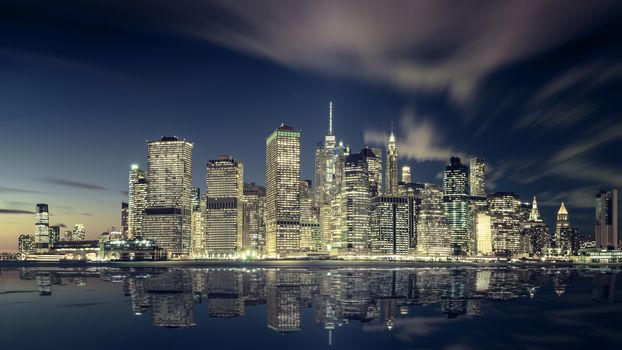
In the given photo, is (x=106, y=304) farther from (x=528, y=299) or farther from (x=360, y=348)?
(x=528, y=299)

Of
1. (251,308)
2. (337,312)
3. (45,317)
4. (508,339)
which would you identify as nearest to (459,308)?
(337,312)

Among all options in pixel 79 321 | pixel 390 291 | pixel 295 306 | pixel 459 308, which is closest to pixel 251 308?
pixel 295 306

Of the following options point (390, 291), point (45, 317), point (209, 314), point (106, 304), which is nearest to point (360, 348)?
point (209, 314)

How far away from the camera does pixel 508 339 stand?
5953 cm

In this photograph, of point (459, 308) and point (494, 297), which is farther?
point (494, 297)

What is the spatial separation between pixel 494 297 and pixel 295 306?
40528 millimetres

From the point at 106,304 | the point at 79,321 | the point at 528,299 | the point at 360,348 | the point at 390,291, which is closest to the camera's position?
the point at 360,348

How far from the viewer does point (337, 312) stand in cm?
7869

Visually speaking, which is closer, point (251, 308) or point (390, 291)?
point (251, 308)

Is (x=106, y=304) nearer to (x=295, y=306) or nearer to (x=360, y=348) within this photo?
(x=295, y=306)

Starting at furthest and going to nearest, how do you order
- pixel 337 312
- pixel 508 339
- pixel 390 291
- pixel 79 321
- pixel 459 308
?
pixel 390 291
pixel 459 308
pixel 337 312
pixel 79 321
pixel 508 339

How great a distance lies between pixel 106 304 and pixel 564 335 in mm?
67969

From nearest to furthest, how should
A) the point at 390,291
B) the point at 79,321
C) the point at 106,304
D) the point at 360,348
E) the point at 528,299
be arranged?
the point at 360,348, the point at 79,321, the point at 106,304, the point at 528,299, the point at 390,291

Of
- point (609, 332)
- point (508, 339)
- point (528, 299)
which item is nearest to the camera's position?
point (508, 339)
